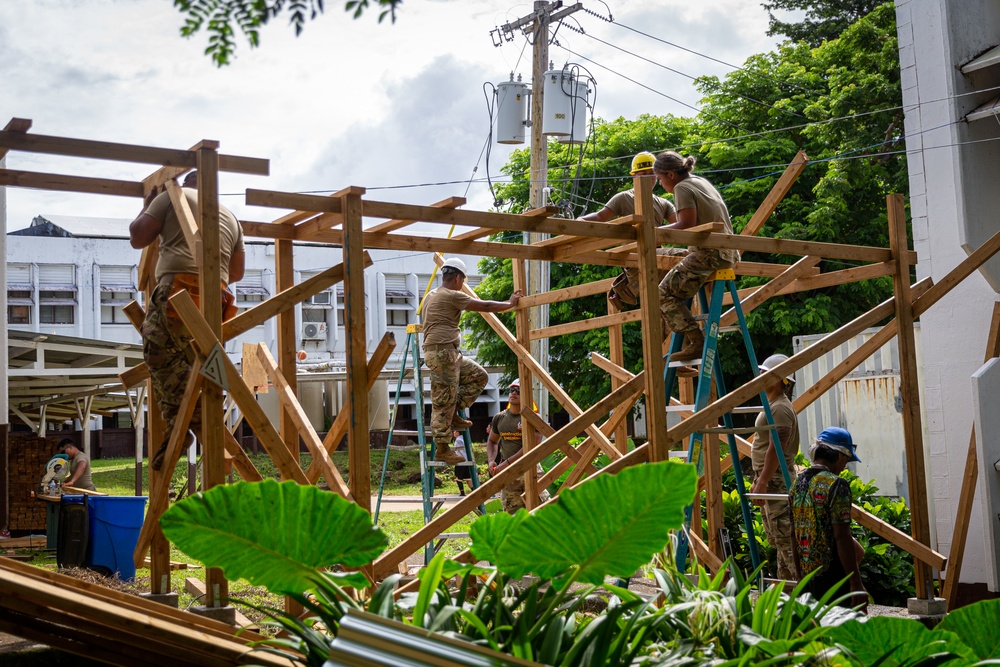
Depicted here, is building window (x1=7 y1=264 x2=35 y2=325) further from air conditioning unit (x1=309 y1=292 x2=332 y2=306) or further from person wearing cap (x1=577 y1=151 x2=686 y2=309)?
person wearing cap (x1=577 y1=151 x2=686 y2=309)

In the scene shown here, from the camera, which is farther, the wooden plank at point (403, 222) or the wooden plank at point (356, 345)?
the wooden plank at point (403, 222)

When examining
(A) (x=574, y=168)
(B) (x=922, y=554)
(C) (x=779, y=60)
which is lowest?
(B) (x=922, y=554)

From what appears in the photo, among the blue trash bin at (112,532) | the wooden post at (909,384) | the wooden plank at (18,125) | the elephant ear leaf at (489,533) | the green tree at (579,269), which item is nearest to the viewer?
the elephant ear leaf at (489,533)

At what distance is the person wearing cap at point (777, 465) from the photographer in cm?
814

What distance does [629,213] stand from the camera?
8.53 m

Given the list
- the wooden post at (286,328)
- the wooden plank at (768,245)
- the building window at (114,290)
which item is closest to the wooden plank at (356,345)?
the wooden post at (286,328)

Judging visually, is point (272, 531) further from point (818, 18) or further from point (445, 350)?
point (818, 18)

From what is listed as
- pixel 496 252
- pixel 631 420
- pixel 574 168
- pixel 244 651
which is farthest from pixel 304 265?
pixel 244 651

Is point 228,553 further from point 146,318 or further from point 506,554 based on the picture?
point 146,318

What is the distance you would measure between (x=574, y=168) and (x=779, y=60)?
5902mm

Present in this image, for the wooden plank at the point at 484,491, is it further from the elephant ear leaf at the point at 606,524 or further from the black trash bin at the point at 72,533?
the black trash bin at the point at 72,533

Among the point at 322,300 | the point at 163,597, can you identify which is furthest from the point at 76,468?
the point at 322,300

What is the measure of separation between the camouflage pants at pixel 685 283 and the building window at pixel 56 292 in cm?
3122

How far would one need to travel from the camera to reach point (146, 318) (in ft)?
19.8
